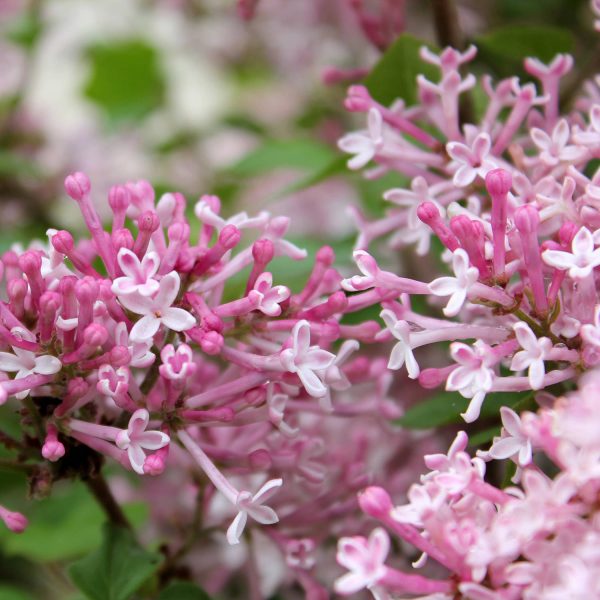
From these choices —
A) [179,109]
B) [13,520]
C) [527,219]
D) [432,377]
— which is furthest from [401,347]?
[179,109]

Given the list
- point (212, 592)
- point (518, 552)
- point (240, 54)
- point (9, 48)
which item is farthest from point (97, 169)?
point (518, 552)

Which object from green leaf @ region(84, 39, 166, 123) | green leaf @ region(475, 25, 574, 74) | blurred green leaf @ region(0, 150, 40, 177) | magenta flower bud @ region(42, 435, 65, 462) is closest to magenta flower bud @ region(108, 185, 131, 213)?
magenta flower bud @ region(42, 435, 65, 462)

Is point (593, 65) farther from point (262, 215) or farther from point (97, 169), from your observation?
point (97, 169)

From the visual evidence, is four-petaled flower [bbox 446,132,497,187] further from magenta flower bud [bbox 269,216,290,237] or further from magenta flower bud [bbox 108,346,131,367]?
magenta flower bud [bbox 108,346,131,367]

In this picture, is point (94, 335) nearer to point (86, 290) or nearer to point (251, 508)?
point (86, 290)

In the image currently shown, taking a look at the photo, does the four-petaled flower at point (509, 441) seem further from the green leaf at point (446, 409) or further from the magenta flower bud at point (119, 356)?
the magenta flower bud at point (119, 356)

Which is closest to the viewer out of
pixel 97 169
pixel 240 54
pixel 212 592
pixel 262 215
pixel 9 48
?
pixel 262 215
